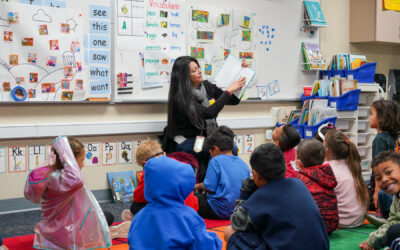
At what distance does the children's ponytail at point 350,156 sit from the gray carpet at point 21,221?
67.0 inches

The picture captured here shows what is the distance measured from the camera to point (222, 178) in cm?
343

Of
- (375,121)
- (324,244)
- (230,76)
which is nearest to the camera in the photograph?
(324,244)

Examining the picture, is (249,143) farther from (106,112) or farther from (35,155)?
(35,155)

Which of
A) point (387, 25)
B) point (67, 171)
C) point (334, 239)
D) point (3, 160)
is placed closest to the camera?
point (67, 171)

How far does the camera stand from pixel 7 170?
12.9 feet

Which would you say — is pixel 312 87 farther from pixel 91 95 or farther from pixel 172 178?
pixel 172 178

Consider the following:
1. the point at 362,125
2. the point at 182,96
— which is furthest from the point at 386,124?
the point at 362,125

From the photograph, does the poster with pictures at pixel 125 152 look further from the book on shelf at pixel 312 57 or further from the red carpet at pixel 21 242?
the book on shelf at pixel 312 57

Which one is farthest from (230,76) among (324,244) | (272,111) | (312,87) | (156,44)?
(324,244)

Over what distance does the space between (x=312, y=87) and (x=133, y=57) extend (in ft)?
7.23

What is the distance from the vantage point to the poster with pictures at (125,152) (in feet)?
14.6

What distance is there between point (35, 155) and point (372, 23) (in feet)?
13.5

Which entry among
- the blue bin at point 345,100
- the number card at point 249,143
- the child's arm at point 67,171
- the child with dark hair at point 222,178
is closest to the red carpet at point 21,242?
the child's arm at point 67,171

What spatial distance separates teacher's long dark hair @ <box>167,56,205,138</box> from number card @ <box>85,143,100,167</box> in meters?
0.66
